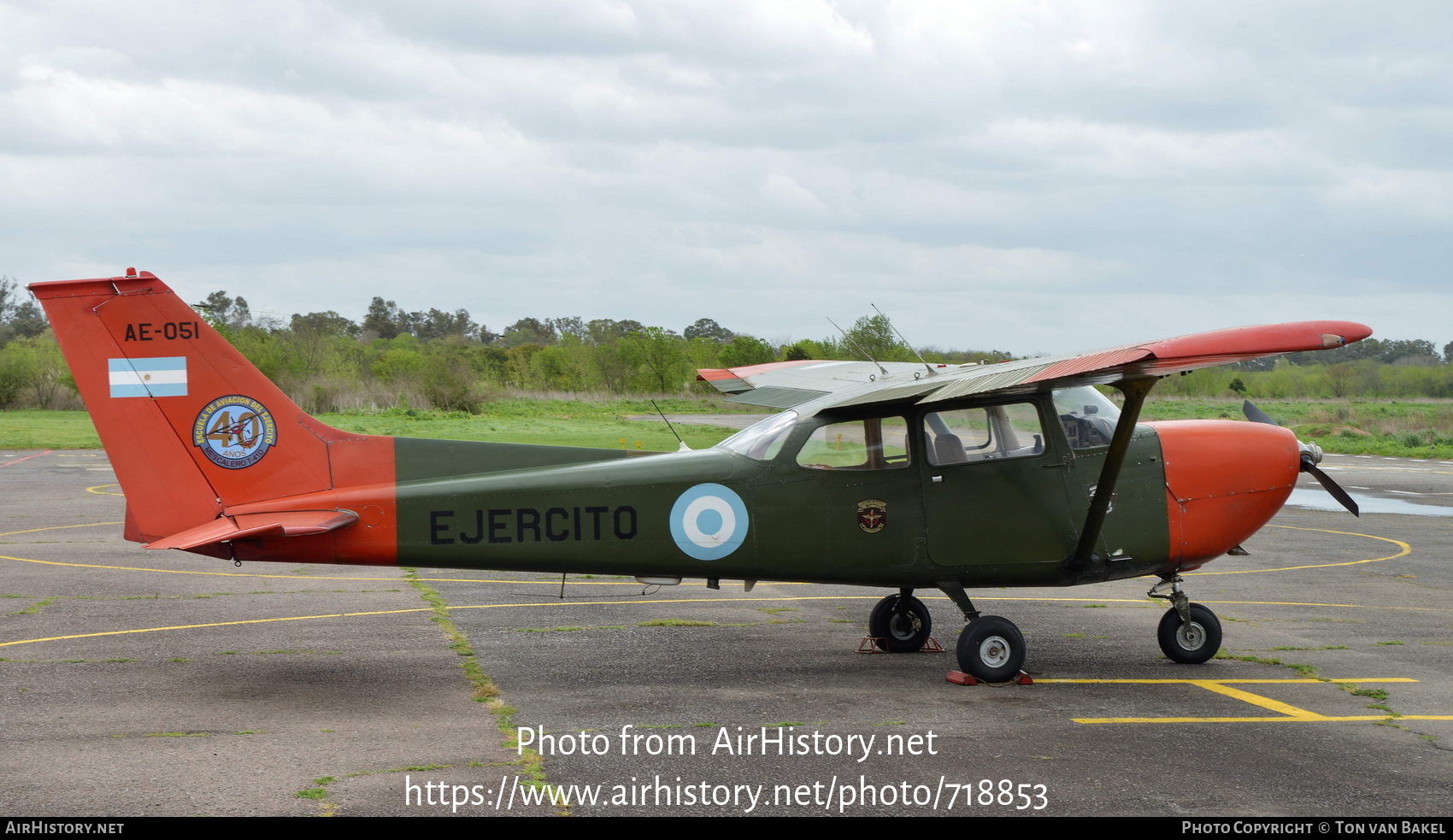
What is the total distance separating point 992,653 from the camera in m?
9.09

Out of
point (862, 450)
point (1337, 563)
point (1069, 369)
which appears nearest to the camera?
point (1069, 369)

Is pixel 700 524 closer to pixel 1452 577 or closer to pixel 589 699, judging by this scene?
pixel 589 699

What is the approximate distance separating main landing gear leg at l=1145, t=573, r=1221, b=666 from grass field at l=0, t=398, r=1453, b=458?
22.2 meters

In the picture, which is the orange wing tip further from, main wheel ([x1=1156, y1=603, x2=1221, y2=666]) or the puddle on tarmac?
the puddle on tarmac

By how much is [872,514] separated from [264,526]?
461 cm

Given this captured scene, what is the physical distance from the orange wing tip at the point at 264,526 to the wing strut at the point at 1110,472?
563 centimetres

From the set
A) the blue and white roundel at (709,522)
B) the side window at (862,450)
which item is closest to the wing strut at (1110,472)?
the side window at (862,450)

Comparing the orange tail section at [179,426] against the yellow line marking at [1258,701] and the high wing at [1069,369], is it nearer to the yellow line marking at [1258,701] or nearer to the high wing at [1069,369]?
the high wing at [1069,369]

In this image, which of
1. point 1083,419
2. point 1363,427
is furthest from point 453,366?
point 1083,419

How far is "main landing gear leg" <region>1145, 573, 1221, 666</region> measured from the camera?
385 inches

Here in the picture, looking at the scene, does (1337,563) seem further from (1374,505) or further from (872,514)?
(872,514)

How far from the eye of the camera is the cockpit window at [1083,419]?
953 centimetres

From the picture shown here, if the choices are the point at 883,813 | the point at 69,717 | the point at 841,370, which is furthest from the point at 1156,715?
the point at 69,717

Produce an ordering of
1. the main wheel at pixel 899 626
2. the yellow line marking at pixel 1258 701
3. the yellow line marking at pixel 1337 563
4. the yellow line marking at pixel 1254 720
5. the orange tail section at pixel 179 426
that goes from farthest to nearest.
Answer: the yellow line marking at pixel 1337 563
the main wheel at pixel 899 626
the orange tail section at pixel 179 426
the yellow line marking at pixel 1258 701
the yellow line marking at pixel 1254 720
